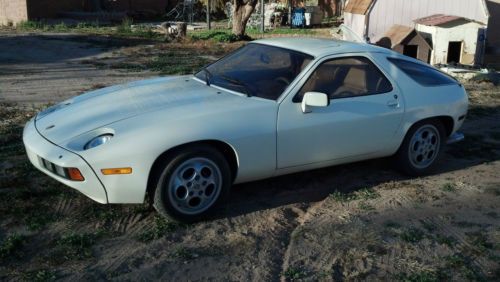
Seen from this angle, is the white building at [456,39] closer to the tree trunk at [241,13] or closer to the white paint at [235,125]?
the tree trunk at [241,13]

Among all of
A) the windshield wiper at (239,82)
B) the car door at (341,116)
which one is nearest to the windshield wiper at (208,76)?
the windshield wiper at (239,82)

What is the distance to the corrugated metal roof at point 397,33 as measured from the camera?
1394 cm

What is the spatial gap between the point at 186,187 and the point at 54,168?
0.94 meters

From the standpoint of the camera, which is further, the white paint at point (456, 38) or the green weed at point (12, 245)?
the white paint at point (456, 38)

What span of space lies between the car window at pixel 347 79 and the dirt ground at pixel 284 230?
0.90 metres

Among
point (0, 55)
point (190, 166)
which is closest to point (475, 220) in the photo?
point (190, 166)

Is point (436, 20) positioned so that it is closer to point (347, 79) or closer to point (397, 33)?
point (397, 33)

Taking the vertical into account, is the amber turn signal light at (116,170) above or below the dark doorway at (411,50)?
above

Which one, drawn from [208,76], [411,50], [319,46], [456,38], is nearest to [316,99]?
[319,46]

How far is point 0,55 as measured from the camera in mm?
13719

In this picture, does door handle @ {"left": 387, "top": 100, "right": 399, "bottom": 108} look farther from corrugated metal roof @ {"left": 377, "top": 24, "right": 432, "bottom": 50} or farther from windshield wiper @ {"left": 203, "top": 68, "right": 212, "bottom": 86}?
corrugated metal roof @ {"left": 377, "top": 24, "right": 432, "bottom": 50}

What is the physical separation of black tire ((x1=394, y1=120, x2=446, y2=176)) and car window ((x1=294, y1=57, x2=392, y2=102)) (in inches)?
22.4

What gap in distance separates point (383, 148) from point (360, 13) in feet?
39.2

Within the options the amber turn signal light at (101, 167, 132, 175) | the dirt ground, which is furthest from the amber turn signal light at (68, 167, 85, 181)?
the dirt ground
